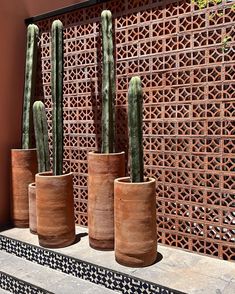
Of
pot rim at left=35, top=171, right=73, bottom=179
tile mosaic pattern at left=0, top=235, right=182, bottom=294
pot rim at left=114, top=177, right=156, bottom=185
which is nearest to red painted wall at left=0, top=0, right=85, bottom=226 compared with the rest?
tile mosaic pattern at left=0, top=235, right=182, bottom=294

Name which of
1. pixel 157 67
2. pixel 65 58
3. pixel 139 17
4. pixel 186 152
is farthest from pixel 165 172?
pixel 65 58

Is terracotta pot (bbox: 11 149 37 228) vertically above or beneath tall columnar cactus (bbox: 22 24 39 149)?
A: beneath

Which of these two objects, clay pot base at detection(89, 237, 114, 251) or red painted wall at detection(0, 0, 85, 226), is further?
red painted wall at detection(0, 0, 85, 226)

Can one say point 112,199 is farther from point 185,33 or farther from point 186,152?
point 185,33

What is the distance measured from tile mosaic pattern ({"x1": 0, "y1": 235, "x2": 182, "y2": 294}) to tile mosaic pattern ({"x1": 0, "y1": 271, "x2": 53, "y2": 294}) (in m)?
0.34

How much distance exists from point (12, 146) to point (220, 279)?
300 centimetres

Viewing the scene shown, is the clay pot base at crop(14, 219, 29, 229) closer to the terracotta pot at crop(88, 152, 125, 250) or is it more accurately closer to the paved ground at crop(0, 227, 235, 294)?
the paved ground at crop(0, 227, 235, 294)

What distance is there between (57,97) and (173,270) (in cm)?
208

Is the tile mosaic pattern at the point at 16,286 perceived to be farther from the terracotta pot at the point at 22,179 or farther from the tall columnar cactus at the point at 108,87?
the tall columnar cactus at the point at 108,87

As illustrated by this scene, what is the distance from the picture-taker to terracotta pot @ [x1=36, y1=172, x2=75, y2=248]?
3.65 meters

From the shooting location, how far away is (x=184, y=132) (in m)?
3.47

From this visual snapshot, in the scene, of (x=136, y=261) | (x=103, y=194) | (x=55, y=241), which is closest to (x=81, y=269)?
(x=55, y=241)

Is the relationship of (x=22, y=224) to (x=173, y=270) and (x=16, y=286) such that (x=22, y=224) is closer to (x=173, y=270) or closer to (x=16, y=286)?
(x=16, y=286)

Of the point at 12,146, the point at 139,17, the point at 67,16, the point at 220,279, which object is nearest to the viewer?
the point at 220,279
